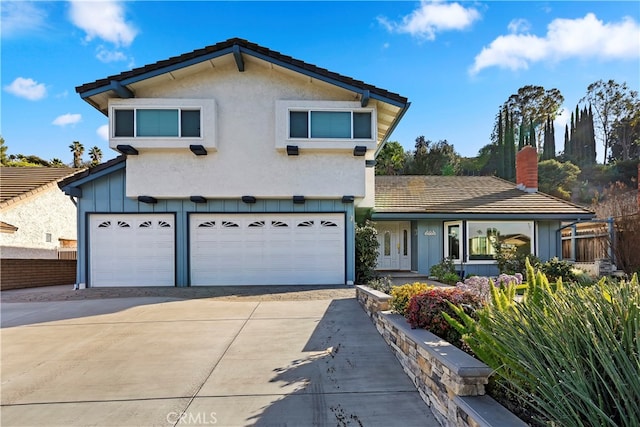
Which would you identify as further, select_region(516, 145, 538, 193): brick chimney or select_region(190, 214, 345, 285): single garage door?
select_region(516, 145, 538, 193): brick chimney

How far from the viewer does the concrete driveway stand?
12.6 ft

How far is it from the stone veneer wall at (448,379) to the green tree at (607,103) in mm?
47230

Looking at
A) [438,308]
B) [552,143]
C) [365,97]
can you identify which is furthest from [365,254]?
[552,143]

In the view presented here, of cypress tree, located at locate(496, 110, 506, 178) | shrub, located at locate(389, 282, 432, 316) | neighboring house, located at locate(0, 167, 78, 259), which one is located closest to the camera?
shrub, located at locate(389, 282, 432, 316)

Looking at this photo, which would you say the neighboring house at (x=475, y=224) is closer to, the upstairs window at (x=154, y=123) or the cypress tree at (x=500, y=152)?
the upstairs window at (x=154, y=123)

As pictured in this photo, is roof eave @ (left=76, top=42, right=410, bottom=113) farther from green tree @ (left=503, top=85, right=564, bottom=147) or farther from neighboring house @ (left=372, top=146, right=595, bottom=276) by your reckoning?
green tree @ (left=503, top=85, right=564, bottom=147)

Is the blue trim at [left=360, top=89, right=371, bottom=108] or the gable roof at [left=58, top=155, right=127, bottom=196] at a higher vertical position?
the blue trim at [left=360, top=89, right=371, bottom=108]

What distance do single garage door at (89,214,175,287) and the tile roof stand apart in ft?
14.0

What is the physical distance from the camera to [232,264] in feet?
39.5

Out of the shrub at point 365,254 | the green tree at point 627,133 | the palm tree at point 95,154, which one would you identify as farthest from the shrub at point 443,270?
the palm tree at point 95,154

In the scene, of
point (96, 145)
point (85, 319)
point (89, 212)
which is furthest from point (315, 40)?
point (96, 145)

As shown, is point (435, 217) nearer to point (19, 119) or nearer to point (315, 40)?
point (315, 40)

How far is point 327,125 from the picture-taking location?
1172cm

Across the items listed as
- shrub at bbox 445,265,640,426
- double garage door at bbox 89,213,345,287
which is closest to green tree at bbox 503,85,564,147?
double garage door at bbox 89,213,345,287
